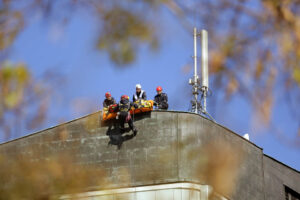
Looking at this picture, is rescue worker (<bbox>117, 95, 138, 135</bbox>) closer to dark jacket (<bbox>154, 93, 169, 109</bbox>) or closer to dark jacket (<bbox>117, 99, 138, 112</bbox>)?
dark jacket (<bbox>117, 99, 138, 112</bbox>)

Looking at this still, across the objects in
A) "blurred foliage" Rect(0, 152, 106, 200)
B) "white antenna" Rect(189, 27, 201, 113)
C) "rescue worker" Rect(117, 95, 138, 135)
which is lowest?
"blurred foliage" Rect(0, 152, 106, 200)

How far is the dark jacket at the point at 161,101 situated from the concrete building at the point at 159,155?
1803 mm

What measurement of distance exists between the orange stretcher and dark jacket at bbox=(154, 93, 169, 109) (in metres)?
0.35

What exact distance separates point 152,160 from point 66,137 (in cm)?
565

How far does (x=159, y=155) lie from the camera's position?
2189 inches

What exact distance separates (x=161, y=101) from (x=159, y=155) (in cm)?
349

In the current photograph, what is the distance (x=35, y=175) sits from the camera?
5762 cm

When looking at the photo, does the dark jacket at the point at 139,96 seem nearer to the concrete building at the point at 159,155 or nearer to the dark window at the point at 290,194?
the concrete building at the point at 159,155

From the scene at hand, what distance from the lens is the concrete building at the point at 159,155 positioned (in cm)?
5466

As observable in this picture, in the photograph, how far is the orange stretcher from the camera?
53906mm

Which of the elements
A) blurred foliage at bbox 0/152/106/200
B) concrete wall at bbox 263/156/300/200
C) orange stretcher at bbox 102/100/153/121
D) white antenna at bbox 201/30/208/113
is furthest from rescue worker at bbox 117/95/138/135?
concrete wall at bbox 263/156/300/200

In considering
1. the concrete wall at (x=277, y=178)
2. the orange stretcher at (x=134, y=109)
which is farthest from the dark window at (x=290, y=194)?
the orange stretcher at (x=134, y=109)

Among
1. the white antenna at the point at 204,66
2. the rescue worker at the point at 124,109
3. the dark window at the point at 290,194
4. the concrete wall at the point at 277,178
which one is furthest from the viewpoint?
the dark window at the point at 290,194

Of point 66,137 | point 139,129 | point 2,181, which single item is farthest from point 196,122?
point 2,181
